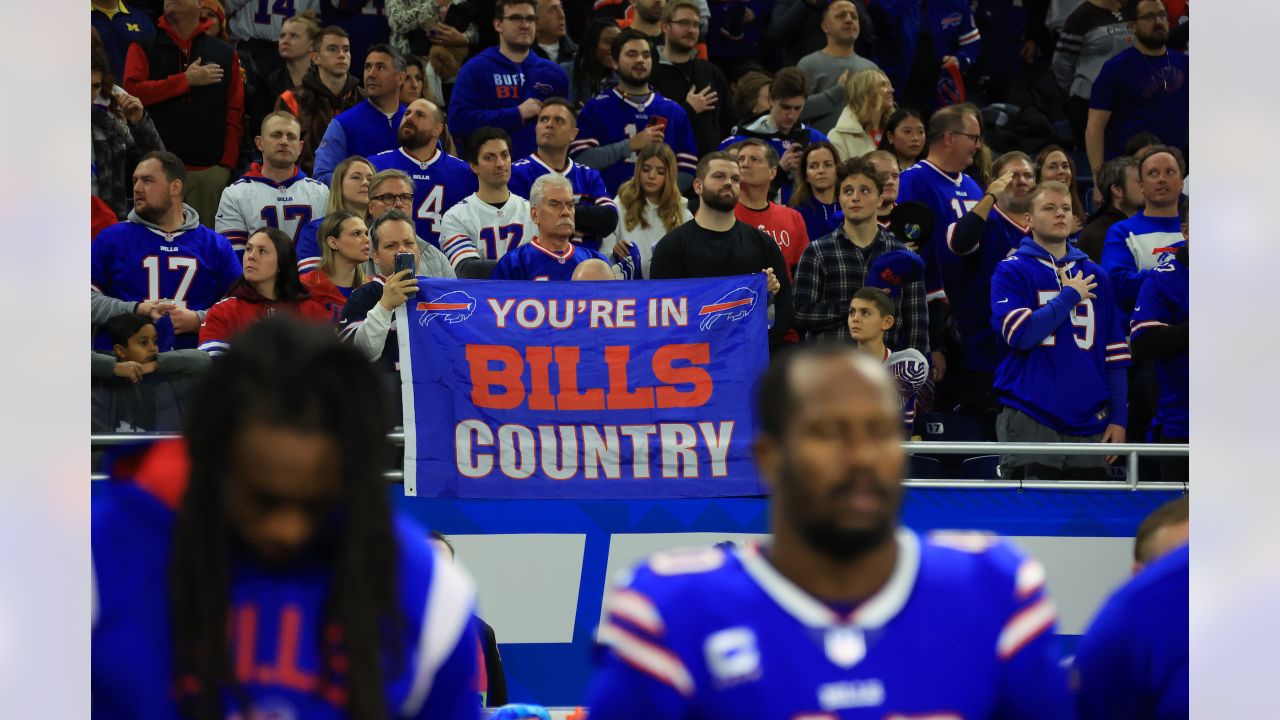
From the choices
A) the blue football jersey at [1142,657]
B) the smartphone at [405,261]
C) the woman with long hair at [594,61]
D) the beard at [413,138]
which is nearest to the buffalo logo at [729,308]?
the smartphone at [405,261]

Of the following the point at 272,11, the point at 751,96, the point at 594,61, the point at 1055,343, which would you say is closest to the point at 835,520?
the point at 1055,343

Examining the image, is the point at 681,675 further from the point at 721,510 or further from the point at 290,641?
the point at 721,510

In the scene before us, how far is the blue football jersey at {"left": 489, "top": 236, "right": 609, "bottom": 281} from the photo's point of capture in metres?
7.38

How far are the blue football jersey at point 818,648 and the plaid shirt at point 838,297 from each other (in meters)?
4.85

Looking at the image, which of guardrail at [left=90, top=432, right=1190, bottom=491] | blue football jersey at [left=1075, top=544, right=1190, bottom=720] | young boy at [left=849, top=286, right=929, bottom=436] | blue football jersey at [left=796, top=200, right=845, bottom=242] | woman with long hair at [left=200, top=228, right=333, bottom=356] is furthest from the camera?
blue football jersey at [left=796, top=200, right=845, bottom=242]

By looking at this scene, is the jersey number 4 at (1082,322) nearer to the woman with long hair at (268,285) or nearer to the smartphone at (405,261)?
the smartphone at (405,261)

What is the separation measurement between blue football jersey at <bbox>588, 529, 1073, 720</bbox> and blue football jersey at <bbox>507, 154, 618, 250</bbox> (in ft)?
20.2

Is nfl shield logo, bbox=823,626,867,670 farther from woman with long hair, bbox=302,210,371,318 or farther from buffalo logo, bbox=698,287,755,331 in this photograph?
woman with long hair, bbox=302,210,371,318

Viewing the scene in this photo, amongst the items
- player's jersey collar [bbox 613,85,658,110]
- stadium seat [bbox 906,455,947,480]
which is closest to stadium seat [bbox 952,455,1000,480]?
stadium seat [bbox 906,455,947,480]

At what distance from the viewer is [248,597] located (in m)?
2.06

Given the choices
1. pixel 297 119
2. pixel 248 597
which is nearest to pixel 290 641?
pixel 248 597
